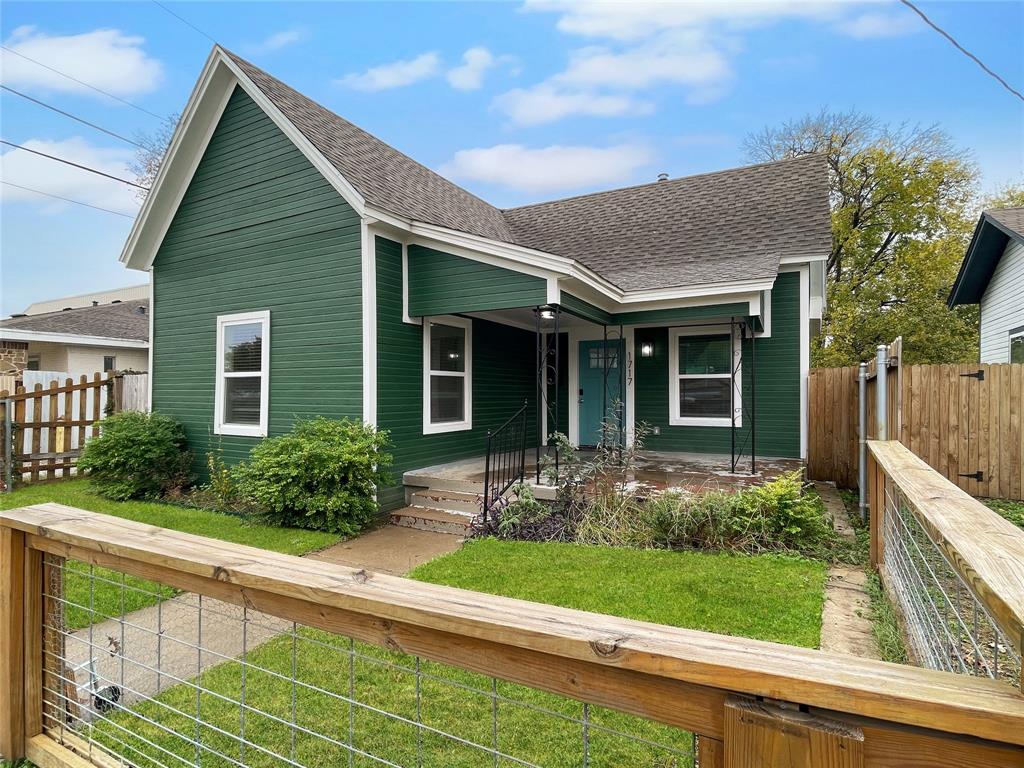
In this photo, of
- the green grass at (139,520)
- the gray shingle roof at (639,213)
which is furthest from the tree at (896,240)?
the green grass at (139,520)

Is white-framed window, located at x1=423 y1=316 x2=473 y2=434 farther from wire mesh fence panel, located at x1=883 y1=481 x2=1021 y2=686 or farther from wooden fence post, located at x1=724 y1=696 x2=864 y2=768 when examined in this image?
wooden fence post, located at x1=724 y1=696 x2=864 y2=768

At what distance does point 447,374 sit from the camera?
7.82 metres

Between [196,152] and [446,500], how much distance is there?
21.5ft

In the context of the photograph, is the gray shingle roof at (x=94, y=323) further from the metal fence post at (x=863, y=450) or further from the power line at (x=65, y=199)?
the metal fence post at (x=863, y=450)

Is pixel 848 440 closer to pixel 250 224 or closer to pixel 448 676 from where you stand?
pixel 448 676

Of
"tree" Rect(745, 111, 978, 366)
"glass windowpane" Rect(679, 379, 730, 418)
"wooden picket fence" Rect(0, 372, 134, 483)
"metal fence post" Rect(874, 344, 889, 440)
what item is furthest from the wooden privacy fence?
"tree" Rect(745, 111, 978, 366)

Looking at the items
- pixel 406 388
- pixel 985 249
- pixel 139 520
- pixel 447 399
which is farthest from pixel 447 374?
pixel 985 249

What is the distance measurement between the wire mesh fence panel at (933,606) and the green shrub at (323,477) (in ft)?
16.0

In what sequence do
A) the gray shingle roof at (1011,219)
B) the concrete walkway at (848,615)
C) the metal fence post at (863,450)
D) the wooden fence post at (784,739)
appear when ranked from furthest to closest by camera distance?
the gray shingle roof at (1011,219)
the metal fence post at (863,450)
the concrete walkway at (848,615)
the wooden fence post at (784,739)

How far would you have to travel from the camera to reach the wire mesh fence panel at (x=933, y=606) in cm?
166

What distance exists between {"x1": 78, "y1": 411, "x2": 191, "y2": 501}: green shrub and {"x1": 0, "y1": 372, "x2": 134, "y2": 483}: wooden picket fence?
1.04m

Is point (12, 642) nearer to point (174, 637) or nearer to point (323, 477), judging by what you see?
point (174, 637)

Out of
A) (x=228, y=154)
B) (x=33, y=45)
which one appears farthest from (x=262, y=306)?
(x=33, y=45)

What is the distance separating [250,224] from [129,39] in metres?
12.4
